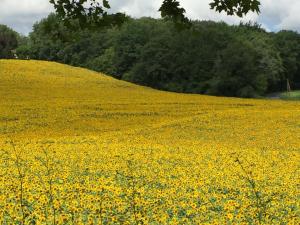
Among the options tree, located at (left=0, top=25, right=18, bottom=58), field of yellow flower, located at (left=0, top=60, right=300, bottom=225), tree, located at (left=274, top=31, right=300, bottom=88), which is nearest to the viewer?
field of yellow flower, located at (left=0, top=60, right=300, bottom=225)

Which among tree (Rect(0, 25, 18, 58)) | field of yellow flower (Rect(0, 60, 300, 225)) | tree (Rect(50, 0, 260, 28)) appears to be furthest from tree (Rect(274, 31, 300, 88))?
tree (Rect(50, 0, 260, 28))

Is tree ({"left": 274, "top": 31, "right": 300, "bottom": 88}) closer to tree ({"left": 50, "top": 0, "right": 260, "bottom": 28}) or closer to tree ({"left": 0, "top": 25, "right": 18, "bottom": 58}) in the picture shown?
tree ({"left": 0, "top": 25, "right": 18, "bottom": 58})

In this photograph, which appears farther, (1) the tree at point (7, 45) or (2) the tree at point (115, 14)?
(1) the tree at point (7, 45)

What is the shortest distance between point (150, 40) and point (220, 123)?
173 ft

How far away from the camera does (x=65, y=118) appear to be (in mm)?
39312

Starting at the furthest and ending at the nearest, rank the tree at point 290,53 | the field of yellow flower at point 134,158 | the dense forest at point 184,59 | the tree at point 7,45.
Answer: the tree at point 290,53 < the tree at point 7,45 < the dense forest at point 184,59 < the field of yellow flower at point 134,158

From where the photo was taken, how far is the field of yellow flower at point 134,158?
10.1 m

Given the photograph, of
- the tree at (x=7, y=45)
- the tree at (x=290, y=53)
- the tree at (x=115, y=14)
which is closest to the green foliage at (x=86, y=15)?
the tree at (x=115, y=14)

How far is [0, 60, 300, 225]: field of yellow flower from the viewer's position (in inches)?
397

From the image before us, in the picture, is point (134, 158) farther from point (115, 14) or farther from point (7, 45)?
point (7, 45)

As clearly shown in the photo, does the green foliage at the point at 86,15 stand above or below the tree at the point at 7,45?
below

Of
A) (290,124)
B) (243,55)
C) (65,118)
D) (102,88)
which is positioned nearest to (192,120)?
(290,124)

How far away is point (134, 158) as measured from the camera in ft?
63.9

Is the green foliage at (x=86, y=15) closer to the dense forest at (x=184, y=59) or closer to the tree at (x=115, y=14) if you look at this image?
the tree at (x=115, y=14)
